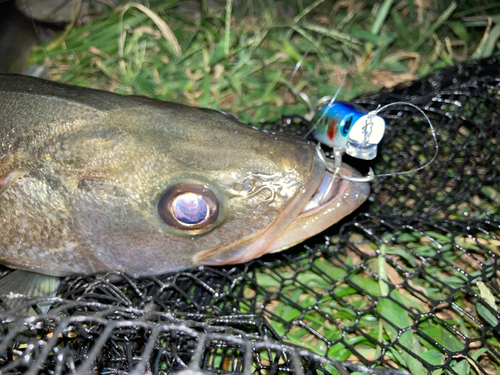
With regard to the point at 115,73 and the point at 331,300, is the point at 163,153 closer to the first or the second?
the point at 331,300

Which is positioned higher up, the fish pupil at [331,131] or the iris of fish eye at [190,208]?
the fish pupil at [331,131]

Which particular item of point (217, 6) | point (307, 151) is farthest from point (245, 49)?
point (307, 151)

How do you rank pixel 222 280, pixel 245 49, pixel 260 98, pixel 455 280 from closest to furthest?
pixel 222 280 < pixel 455 280 < pixel 260 98 < pixel 245 49

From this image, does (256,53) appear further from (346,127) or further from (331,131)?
(346,127)

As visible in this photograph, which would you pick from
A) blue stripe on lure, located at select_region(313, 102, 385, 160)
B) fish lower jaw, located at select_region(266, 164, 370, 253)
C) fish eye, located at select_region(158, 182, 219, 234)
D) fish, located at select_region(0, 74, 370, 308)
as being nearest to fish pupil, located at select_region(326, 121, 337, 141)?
blue stripe on lure, located at select_region(313, 102, 385, 160)

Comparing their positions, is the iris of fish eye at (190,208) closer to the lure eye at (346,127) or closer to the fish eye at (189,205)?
the fish eye at (189,205)

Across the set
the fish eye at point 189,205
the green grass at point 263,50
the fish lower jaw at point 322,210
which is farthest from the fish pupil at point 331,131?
the green grass at point 263,50

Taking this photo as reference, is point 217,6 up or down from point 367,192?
up

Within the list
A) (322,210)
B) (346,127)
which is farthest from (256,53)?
(322,210)
